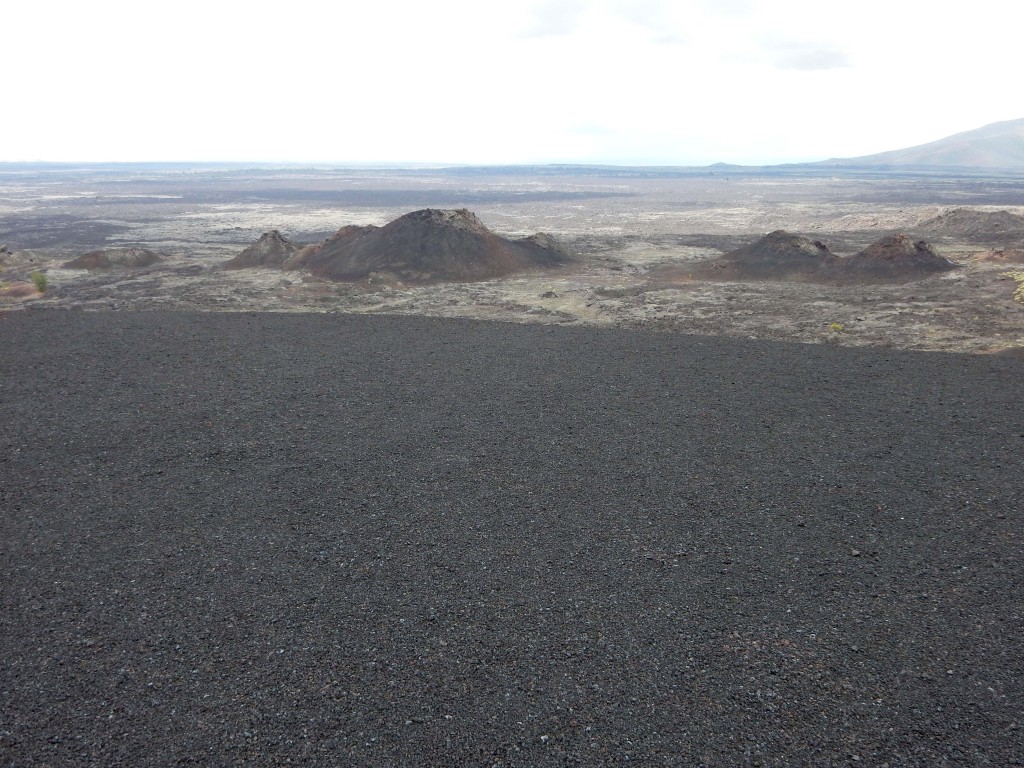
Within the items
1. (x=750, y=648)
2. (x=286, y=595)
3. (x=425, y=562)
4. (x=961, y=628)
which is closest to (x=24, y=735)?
(x=286, y=595)

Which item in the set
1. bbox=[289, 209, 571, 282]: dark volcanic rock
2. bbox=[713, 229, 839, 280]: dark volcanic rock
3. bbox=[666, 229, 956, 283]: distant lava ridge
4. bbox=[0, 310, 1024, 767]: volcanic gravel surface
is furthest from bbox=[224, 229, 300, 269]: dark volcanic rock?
bbox=[713, 229, 839, 280]: dark volcanic rock

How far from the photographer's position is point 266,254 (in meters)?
34.7

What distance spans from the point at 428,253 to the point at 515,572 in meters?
25.7

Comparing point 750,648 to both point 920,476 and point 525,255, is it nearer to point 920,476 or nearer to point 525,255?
point 920,476

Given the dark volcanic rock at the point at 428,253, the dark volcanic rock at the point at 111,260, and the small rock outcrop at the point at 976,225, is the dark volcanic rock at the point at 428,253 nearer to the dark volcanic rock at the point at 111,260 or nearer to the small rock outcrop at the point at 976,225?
the dark volcanic rock at the point at 111,260

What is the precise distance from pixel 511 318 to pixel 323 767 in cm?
1810

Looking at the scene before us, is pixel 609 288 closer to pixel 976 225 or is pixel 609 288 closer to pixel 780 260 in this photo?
pixel 780 260

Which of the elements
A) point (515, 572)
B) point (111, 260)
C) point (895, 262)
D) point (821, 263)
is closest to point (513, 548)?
point (515, 572)

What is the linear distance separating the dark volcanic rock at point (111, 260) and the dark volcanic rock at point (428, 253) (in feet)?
30.2

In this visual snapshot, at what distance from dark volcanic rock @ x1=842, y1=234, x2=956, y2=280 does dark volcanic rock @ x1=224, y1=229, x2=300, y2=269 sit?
96.7 ft

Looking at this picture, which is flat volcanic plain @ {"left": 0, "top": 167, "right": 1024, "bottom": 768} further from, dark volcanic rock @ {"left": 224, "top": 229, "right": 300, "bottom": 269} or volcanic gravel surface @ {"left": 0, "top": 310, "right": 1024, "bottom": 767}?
dark volcanic rock @ {"left": 224, "top": 229, "right": 300, "bottom": 269}

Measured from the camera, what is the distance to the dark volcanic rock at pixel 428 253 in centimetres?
3036

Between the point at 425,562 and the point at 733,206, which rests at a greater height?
the point at 733,206

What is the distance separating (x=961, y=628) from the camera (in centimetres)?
668
